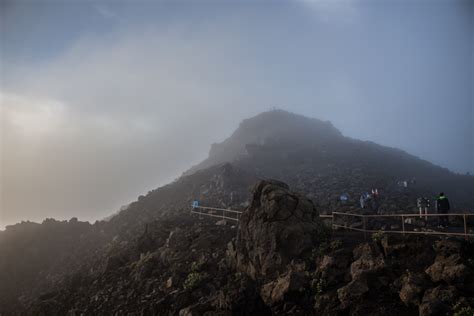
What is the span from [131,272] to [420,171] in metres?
70.1

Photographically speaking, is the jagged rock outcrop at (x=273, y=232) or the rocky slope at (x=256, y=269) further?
the jagged rock outcrop at (x=273, y=232)

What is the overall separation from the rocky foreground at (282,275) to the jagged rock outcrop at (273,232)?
0.05 m

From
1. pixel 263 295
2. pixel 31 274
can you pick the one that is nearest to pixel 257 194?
pixel 263 295

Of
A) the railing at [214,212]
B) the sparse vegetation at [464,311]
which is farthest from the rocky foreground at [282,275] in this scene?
the railing at [214,212]

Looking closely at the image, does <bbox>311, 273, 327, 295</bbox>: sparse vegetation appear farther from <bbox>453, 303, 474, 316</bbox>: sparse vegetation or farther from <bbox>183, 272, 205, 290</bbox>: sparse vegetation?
<bbox>183, 272, 205, 290</bbox>: sparse vegetation

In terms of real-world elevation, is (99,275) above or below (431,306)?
below

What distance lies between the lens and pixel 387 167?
66438mm

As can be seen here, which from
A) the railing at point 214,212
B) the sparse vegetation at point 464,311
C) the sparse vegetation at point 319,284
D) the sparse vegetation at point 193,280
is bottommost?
the sparse vegetation at point 193,280

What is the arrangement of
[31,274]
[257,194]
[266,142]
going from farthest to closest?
[266,142]
[31,274]
[257,194]

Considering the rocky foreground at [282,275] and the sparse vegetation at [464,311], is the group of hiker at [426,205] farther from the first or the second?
the sparse vegetation at [464,311]

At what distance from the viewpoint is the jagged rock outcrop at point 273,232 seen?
608 inches

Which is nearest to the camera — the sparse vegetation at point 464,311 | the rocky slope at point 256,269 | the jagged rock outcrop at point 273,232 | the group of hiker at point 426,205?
the sparse vegetation at point 464,311

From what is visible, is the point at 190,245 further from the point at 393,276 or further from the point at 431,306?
the point at 431,306

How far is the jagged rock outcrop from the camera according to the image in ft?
50.6
